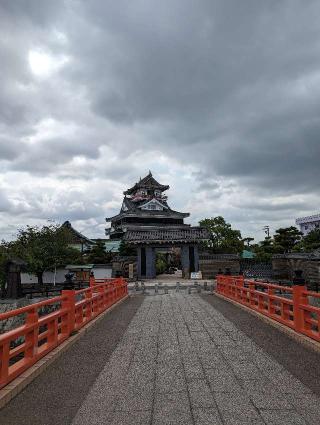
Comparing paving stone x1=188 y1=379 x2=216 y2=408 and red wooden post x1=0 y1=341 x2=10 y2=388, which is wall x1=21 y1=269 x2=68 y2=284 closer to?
red wooden post x1=0 y1=341 x2=10 y2=388

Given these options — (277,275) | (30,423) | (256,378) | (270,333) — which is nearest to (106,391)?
(30,423)

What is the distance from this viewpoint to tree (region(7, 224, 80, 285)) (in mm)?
28750

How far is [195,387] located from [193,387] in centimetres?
3

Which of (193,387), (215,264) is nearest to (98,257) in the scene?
(215,264)

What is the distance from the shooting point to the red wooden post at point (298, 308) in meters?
8.05

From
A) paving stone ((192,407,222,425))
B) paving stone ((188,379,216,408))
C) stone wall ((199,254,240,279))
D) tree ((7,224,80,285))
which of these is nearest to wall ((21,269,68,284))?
tree ((7,224,80,285))

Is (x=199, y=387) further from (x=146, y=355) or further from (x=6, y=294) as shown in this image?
(x=6, y=294)

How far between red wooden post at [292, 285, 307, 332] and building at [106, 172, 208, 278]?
2542 cm

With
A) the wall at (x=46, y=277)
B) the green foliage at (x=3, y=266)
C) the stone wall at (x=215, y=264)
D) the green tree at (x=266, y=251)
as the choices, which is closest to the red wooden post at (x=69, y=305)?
the green foliage at (x=3, y=266)

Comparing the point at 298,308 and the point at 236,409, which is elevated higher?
the point at 298,308

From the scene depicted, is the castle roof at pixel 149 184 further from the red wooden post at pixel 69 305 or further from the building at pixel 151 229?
the red wooden post at pixel 69 305

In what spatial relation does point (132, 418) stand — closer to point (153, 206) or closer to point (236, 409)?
point (236, 409)

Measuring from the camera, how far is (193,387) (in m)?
4.85

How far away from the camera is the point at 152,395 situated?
4.59 m
